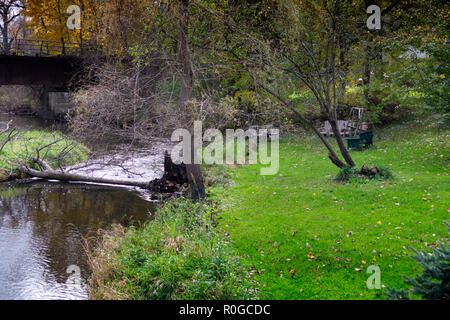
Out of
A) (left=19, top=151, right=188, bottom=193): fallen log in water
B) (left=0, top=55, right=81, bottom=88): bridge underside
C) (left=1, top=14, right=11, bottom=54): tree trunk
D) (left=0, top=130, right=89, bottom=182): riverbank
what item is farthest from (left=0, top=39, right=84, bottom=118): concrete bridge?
(left=19, top=151, right=188, bottom=193): fallen log in water

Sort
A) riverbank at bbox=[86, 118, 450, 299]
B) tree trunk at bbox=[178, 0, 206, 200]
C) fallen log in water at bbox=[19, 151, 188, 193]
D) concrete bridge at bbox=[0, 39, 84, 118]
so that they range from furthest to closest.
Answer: concrete bridge at bbox=[0, 39, 84, 118] → fallen log in water at bbox=[19, 151, 188, 193] → tree trunk at bbox=[178, 0, 206, 200] → riverbank at bbox=[86, 118, 450, 299]

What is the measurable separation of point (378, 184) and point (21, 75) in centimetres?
2252

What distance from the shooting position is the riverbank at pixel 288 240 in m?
6.16

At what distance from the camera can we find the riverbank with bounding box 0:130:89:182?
614 inches

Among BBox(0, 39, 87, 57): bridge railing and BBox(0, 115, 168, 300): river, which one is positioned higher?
BBox(0, 39, 87, 57): bridge railing

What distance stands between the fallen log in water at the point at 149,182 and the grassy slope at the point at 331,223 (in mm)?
2039

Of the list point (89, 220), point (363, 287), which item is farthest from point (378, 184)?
point (89, 220)

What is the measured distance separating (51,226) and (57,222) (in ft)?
1.07

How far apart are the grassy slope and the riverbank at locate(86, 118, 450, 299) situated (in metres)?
0.02

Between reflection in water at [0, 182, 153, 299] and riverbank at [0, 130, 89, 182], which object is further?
riverbank at [0, 130, 89, 182]

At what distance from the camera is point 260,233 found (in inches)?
321

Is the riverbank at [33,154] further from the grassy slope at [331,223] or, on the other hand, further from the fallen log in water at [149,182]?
the grassy slope at [331,223]

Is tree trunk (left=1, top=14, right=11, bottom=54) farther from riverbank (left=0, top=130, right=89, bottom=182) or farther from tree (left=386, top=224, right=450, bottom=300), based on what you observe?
tree (left=386, top=224, right=450, bottom=300)

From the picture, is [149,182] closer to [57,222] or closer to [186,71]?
[57,222]
